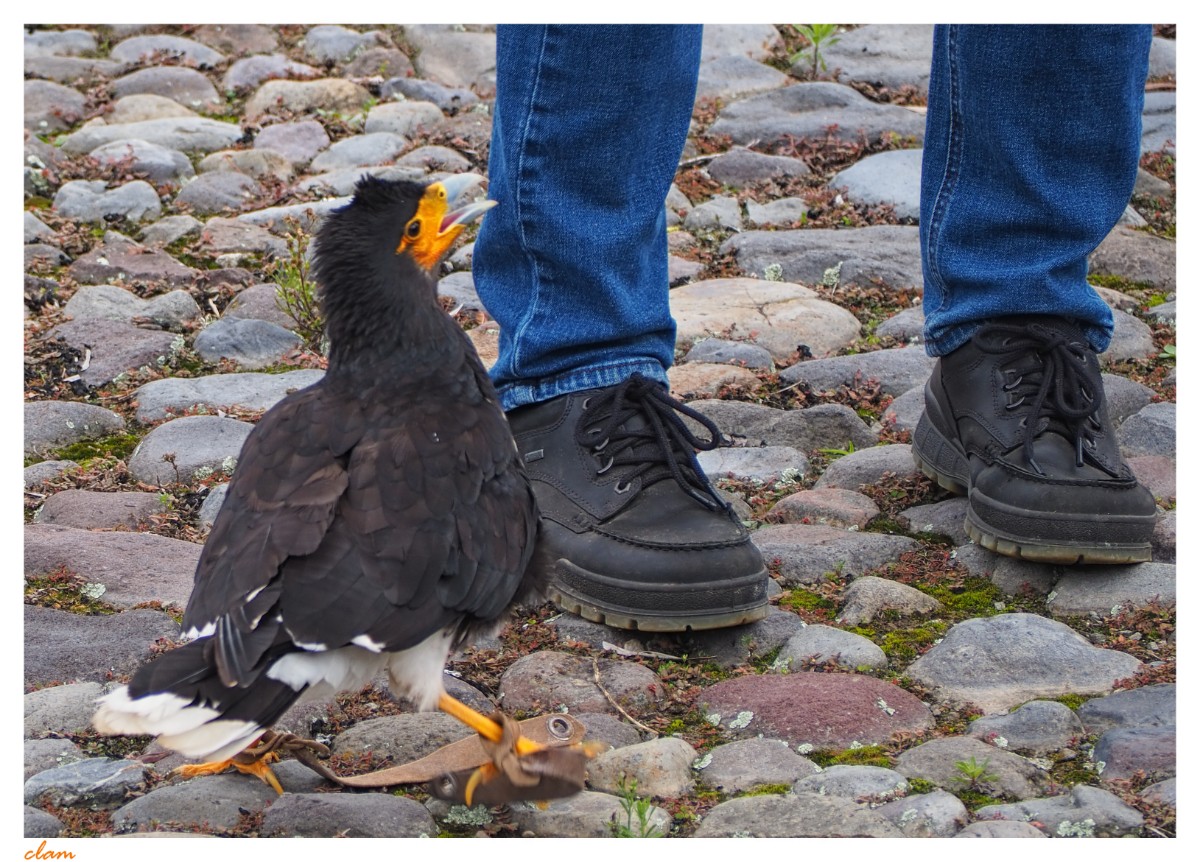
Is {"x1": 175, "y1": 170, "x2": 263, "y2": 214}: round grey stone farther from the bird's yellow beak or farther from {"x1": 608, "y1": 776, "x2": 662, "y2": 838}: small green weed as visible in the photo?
{"x1": 608, "y1": 776, "x2": 662, "y2": 838}: small green weed

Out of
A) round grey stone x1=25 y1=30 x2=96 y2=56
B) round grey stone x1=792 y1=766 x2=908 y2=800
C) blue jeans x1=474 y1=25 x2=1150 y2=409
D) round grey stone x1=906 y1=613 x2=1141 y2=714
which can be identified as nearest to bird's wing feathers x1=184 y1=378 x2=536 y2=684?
blue jeans x1=474 y1=25 x2=1150 y2=409

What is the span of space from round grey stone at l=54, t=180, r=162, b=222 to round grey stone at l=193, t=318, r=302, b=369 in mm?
1504

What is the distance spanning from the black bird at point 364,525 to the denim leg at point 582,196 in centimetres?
35

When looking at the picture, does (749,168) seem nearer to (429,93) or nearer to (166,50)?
(429,93)

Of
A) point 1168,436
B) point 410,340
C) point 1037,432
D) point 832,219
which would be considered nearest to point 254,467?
point 410,340

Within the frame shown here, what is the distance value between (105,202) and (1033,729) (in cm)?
556

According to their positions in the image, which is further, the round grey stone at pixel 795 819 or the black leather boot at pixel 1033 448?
the black leather boot at pixel 1033 448

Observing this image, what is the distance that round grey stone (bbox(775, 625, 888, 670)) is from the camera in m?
3.93

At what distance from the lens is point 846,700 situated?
3680 mm

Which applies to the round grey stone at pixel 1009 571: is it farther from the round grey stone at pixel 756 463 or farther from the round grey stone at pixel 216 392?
the round grey stone at pixel 216 392

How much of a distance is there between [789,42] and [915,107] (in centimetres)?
137

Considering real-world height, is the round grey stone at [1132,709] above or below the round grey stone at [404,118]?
below

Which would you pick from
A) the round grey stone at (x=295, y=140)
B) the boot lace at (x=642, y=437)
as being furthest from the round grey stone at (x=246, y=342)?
the round grey stone at (x=295, y=140)

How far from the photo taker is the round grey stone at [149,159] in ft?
25.4
